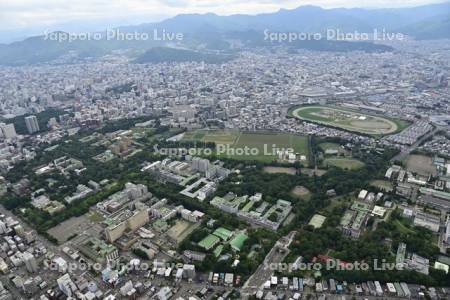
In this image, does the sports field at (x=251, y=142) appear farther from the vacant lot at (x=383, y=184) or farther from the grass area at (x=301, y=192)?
the vacant lot at (x=383, y=184)

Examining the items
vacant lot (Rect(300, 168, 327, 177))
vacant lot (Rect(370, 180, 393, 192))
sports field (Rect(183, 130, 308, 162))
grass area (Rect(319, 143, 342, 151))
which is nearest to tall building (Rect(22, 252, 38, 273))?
sports field (Rect(183, 130, 308, 162))

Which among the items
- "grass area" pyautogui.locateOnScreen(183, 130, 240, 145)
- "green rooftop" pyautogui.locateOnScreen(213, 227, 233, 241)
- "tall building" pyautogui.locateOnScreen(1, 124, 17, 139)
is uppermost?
"tall building" pyautogui.locateOnScreen(1, 124, 17, 139)

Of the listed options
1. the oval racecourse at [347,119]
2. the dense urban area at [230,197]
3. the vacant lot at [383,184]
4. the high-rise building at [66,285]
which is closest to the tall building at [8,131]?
the dense urban area at [230,197]

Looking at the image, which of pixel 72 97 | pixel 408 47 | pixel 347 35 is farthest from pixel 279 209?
pixel 347 35

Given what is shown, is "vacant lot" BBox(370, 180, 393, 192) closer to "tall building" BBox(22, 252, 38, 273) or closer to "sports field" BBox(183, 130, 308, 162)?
"sports field" BBox(183, 130, 308, 162)

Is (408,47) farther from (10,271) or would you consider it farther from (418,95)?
(10,271)
